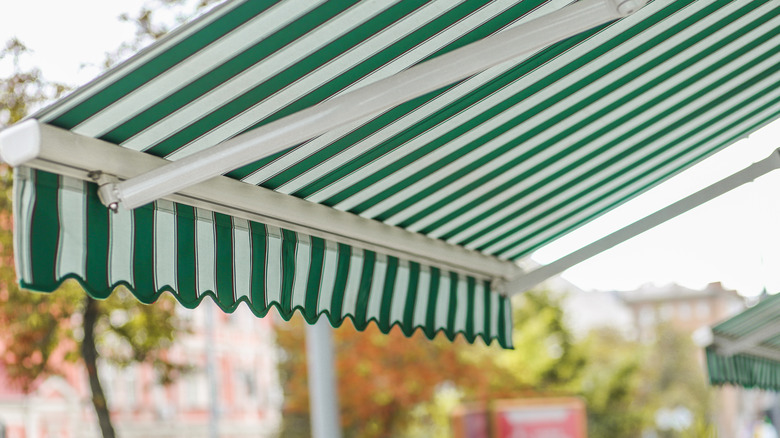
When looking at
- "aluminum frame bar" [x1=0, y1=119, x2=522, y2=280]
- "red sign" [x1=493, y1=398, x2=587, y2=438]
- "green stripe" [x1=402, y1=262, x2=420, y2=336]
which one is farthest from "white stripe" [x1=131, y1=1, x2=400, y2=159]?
"red sign" [x1=493, y1=398, x2=587, y2=438]

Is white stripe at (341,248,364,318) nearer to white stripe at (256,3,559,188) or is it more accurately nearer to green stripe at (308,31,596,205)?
green stripe at (308,31,596,205)

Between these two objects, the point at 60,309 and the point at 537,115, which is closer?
the point at 537,115

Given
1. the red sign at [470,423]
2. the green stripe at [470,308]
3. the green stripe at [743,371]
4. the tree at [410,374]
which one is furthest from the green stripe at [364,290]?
the tree at [410,374]

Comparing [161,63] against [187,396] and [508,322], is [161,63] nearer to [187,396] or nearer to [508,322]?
[508,322]

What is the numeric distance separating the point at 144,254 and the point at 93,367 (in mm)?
8812

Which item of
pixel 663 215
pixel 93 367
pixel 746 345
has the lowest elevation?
pixel 746 345

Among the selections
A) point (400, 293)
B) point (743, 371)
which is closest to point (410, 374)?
point (743, 371)

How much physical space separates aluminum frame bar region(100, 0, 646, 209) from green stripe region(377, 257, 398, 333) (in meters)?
1.76

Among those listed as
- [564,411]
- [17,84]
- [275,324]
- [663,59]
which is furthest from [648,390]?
[663,59]

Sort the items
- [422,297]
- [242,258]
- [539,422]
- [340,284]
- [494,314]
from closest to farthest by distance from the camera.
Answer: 1. [242,258]
2. [340,284]
3. [422,297]
4. [494,314]
5. [539,422]

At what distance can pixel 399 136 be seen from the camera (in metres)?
3.72

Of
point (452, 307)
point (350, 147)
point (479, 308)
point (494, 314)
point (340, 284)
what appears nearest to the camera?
point (350, 147)

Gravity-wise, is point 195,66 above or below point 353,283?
above

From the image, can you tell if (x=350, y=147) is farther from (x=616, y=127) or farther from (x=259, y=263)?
(x=616, y=127)
